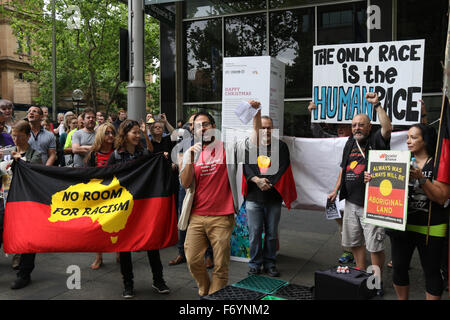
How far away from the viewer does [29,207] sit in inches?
179

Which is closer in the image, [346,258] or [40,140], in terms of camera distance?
[346,258]

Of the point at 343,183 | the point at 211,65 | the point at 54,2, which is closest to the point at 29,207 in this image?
the point at 343,183

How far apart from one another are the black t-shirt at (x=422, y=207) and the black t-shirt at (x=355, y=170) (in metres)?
0.96

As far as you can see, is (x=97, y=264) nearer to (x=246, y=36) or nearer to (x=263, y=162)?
(x=263, y=162)

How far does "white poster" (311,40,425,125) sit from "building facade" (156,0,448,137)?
4685 mm

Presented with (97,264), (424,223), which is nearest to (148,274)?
(97,264)

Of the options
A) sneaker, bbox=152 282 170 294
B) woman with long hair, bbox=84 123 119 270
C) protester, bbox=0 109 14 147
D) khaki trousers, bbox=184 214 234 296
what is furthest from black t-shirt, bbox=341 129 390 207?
protester, bbox=0 109 14 147

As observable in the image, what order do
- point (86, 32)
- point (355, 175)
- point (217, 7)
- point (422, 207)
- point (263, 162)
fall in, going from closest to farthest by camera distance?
point (422, 207)
point (355, 175)
point (263, 162)
point (217, 7)
point (86, 32)

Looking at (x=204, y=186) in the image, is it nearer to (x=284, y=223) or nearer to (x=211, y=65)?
(x=284, y=223)

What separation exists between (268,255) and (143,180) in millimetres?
1887

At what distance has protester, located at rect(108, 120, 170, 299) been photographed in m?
4.32

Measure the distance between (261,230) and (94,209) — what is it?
2.06m

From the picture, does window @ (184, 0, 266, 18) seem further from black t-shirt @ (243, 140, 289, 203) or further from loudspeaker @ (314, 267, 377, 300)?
loudspeaker @ (314, 267, 377, 300)

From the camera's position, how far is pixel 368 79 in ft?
15.9
